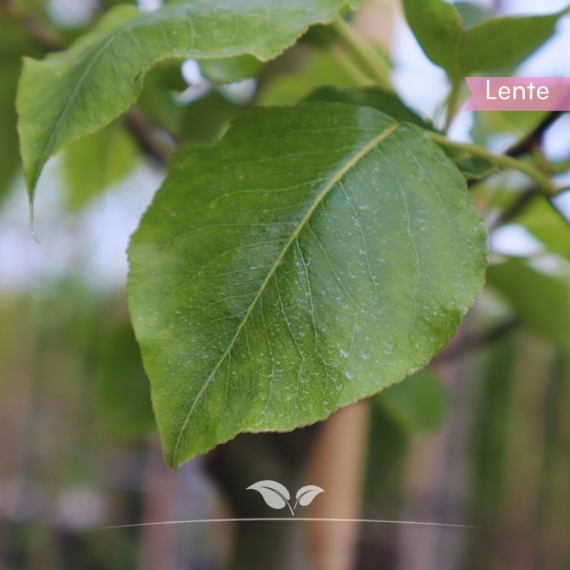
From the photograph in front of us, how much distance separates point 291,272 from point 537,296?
0.79 ft

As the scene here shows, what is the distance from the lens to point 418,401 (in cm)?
41

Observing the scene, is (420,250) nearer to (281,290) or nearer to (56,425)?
(281,290)

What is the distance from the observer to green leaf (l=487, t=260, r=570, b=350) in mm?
332

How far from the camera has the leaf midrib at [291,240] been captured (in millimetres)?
143

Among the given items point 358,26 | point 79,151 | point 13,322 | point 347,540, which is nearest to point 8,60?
point 79,151

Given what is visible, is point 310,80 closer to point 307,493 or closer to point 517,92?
point 517,92

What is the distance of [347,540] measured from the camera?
0.41m

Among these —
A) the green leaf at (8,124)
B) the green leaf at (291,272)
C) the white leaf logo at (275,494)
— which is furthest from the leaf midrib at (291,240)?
the green leaf at (8,124)

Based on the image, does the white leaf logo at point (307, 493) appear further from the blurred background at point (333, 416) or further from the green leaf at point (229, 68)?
the green leaf at point (229, 68)

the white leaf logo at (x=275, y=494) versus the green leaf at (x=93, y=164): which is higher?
the green leaf at (x=93, y=164)

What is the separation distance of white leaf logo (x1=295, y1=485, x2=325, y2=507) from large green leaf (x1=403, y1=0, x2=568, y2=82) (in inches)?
9.3

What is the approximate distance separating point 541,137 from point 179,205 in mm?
144

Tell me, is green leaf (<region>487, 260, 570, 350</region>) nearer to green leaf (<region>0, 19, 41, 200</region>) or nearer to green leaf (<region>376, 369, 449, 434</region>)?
green leaf (<region>376, 369, 449, 434</region>)

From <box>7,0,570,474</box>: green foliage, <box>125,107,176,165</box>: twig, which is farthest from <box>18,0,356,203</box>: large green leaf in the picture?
<box>125,107,176,165</box>: twig
